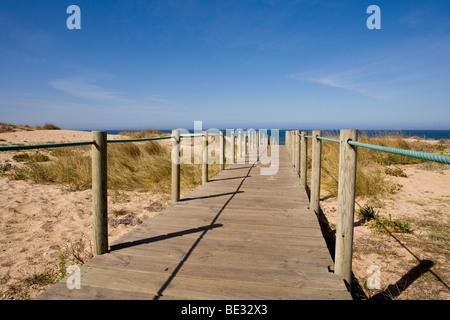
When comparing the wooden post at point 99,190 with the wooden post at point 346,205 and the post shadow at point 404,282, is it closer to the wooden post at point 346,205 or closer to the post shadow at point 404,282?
the wooden post at point 346,205

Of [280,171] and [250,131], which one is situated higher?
[250,131]

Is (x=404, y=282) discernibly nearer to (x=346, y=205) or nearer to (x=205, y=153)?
(x=346, y=205)

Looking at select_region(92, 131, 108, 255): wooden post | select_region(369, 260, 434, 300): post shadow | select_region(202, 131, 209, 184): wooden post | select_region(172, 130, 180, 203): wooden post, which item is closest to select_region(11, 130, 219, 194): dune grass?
select_region(202, 131, 209, 184): wooden post

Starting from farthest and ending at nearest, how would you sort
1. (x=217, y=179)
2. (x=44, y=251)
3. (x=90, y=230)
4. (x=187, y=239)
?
(x=217, y=179) < (x=90, y=230) < (x=44, y=251) < (x=187, y=239)

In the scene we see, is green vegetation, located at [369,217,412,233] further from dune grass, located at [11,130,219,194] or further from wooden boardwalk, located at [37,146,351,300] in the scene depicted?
dune grass, located at [11,130,219,194]

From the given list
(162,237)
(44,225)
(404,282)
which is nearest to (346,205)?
(404,282)

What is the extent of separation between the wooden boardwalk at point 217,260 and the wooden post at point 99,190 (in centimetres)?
13

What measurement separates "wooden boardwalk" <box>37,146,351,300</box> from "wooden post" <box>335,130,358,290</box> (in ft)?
0.34

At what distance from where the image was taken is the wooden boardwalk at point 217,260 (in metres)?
1.70

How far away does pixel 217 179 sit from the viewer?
5.88m

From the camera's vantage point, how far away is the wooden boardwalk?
170cm

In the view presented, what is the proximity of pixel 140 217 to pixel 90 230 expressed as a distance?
79cm
